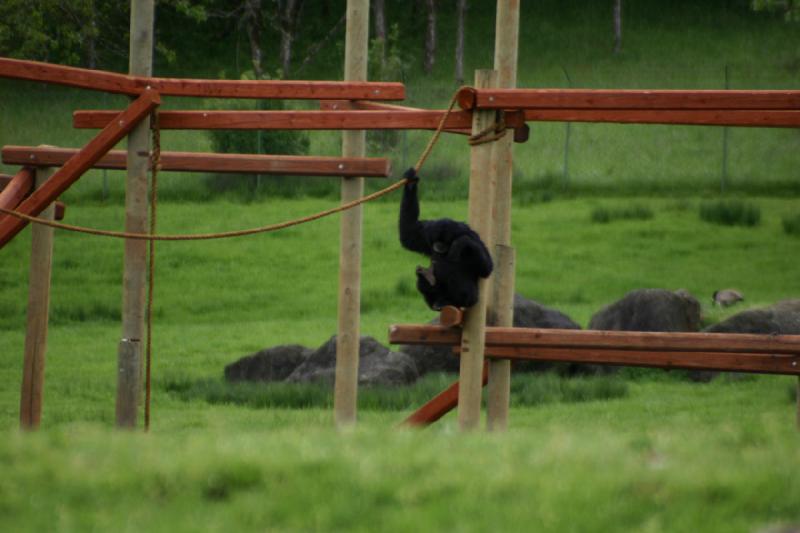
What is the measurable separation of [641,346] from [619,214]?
17.0m

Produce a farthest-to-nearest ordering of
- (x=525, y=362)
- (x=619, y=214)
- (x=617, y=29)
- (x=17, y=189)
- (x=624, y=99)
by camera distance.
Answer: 1. (x=617, y=29)
2. (x=619, y=214)
3. (x=525, y=362)
4. (x=17, y=189)
5. (x=624, y=99)

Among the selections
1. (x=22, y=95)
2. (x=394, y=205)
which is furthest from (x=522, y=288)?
(x=22, y=95)

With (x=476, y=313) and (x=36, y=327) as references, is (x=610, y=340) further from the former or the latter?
(x=36, y=327)

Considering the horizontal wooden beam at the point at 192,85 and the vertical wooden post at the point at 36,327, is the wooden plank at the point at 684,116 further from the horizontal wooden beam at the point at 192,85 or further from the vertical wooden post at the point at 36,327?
the vertical wooden post at the point at 36,327

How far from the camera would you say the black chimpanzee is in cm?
856

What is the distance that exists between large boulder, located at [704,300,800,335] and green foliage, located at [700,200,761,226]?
9543 millimetres

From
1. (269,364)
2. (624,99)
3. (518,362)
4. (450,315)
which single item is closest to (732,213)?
(518,362)

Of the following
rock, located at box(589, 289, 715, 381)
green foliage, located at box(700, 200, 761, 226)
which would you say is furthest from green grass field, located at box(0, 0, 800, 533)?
rock, located at box(589, 289, 715, 381)

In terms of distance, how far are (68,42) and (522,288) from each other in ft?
52.2

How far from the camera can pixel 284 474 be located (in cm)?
588

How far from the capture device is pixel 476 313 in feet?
28.9

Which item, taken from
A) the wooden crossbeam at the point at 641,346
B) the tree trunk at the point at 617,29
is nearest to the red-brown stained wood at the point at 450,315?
the wooden crossbeam at the point at 641,346

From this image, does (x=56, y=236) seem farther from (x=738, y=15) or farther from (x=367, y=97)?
(x=738, y=15)

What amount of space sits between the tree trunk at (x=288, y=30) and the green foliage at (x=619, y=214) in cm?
1406
